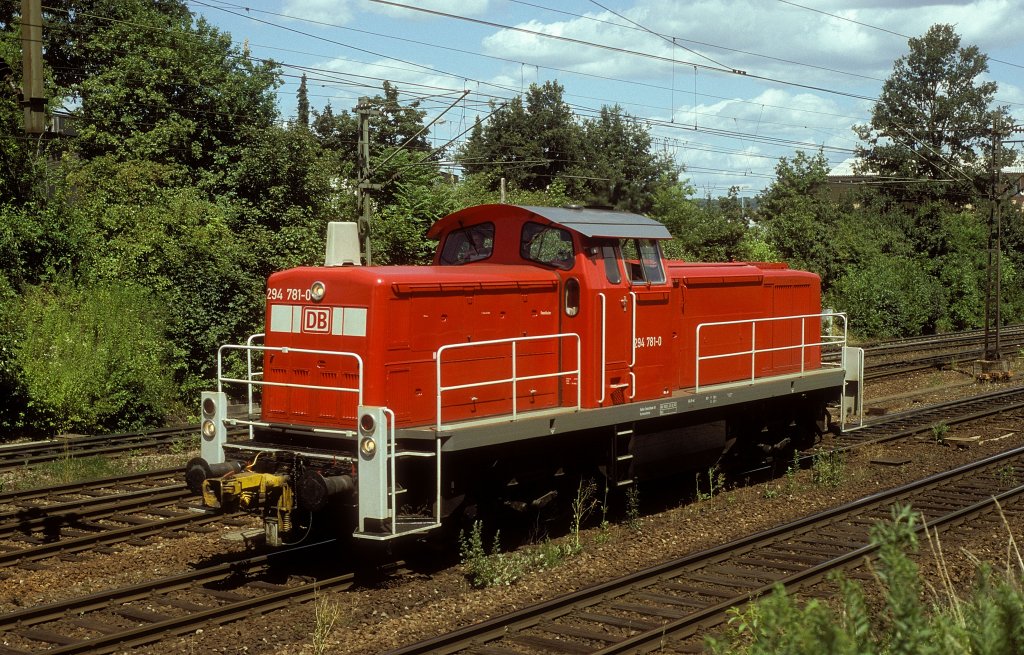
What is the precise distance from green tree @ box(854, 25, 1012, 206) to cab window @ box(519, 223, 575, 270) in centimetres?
4906

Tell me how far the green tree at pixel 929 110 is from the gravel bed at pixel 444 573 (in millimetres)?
46369

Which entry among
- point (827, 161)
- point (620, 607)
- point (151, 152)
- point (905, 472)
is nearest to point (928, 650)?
point (620, 607)

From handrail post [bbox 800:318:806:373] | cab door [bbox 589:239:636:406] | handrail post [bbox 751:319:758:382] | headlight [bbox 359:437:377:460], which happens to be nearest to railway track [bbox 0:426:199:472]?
headlight [bbox 359:437:377:460]

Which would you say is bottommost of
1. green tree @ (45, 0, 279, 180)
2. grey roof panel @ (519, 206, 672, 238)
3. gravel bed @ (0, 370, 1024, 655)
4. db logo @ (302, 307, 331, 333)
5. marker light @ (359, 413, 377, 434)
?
gravel bed @ (0, 370, 1024, 655)

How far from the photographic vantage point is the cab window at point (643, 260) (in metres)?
10.7

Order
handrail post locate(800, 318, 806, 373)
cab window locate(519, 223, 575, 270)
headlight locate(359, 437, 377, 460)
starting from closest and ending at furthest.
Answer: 1. headlight locate(359, 437, 377, 460)
2. cab window locate(519, 223, 575, 270)
3. handrail post locate(800, 318, 806, 373)

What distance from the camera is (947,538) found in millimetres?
10000

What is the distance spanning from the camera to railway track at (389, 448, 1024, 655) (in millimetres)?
7129

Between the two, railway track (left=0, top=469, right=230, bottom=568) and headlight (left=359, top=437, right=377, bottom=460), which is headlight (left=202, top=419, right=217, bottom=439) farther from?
headlight (left=359, top=437, right=377, bottom=460)

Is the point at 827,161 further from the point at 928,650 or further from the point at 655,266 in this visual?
the point at 928,650

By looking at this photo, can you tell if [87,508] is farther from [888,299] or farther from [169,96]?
[888,299]

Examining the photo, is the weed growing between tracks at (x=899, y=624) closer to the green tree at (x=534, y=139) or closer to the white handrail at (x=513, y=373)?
the white handrail at (x=513, y=373)

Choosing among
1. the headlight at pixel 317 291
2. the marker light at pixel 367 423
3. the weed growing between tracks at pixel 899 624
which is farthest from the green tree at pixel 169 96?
the weed growing between tracks at pixel 899 624

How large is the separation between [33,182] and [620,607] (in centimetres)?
1647
